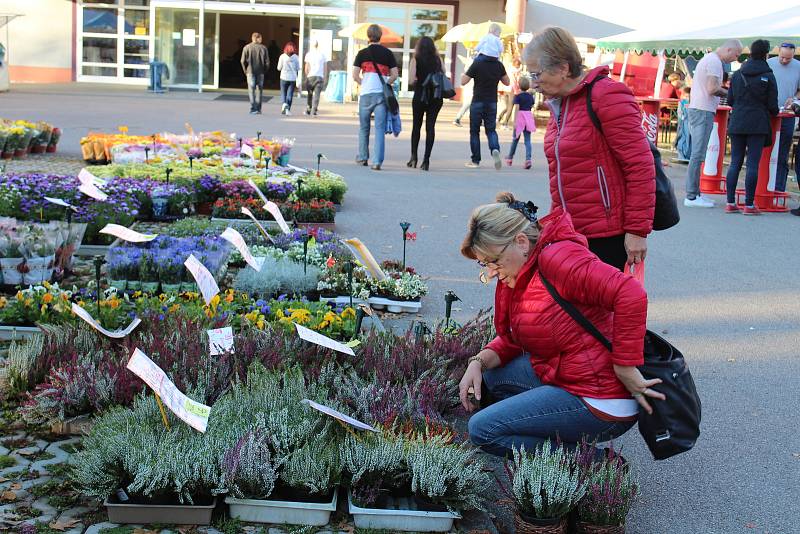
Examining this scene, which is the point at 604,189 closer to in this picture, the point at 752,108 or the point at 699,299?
the point at 699,299

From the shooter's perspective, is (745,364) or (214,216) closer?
(745,364)

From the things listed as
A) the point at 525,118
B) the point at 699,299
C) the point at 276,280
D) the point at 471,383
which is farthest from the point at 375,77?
the point at 471,383

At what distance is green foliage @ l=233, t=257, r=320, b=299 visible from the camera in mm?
6656

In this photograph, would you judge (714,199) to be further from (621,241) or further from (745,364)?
(621,241)

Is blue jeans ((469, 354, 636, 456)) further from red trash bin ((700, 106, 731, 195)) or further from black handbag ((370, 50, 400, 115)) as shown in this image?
red trash bin ((700, 106, 731, 195))

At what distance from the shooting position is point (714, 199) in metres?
14.0

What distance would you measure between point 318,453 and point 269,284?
9.70ft

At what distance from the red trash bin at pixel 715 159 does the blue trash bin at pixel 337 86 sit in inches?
764

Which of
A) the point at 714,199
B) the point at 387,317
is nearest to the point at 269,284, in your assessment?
the point at 387,317

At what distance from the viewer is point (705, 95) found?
1255cm

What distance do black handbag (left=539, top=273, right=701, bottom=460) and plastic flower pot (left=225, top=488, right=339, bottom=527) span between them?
1.22 meters

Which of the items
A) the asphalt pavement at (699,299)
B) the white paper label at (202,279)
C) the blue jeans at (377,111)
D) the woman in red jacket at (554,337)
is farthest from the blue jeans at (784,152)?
the woman in red jacket at (554,337)

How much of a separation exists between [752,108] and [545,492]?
9.62m

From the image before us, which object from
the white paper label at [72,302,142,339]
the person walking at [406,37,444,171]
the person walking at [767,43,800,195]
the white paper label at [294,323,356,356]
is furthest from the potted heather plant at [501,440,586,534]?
the person walking at [406,37,444,171]
